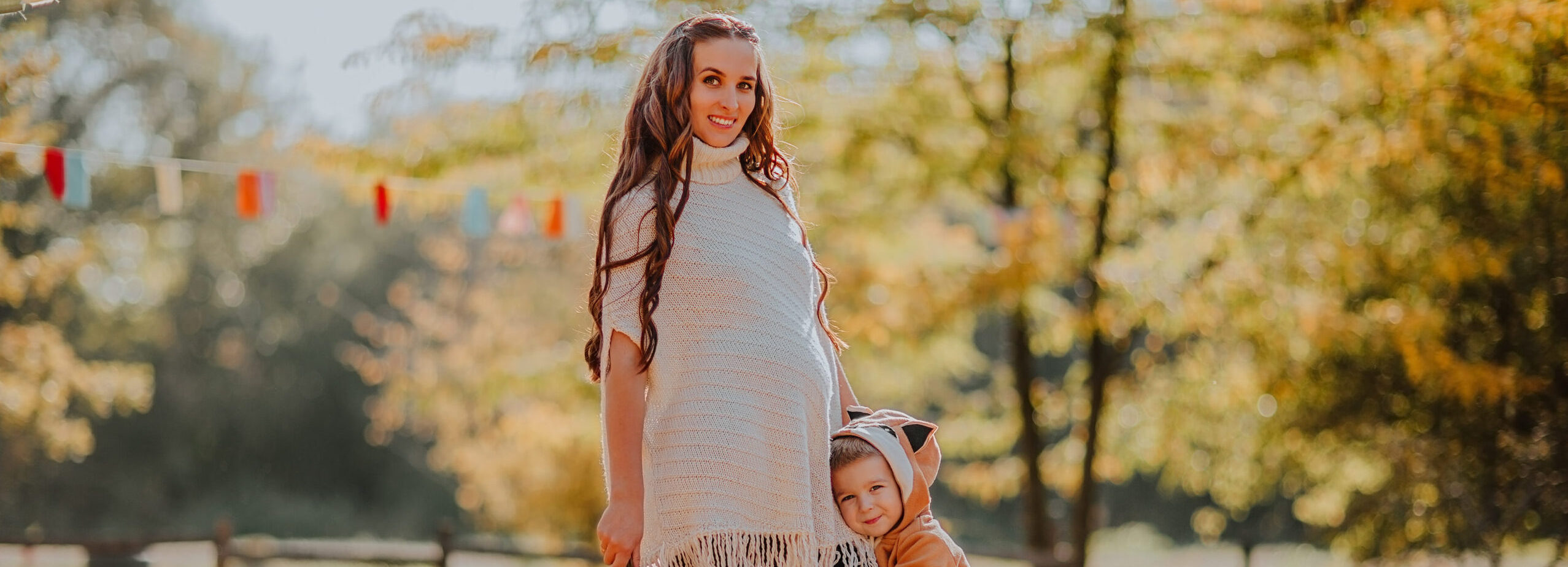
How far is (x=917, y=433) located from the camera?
208cm

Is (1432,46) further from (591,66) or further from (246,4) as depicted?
(246,4)

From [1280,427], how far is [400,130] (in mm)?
5160

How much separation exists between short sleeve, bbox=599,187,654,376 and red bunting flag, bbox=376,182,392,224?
14.7 ft

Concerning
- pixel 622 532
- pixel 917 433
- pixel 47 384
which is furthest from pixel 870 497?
pixel 47 384

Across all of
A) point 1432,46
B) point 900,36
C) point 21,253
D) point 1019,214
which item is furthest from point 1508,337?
point 21,253

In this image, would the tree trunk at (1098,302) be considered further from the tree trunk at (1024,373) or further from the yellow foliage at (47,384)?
the yellow foliage at (47,384)

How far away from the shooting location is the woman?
1904mm

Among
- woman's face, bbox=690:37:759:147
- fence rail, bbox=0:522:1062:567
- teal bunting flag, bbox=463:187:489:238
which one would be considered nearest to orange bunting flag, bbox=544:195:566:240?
teal bunting flag, bbox=463:187:489:238

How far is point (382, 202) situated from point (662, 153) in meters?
4.52

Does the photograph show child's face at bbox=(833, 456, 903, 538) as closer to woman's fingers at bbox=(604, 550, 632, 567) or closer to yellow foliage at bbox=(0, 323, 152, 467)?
woman's fingers at bbox=(604, 550, 632, 567)

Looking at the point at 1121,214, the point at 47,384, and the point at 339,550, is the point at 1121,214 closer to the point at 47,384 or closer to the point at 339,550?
the point at 339,550

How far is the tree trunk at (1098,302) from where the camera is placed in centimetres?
607

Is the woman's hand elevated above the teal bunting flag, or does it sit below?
below

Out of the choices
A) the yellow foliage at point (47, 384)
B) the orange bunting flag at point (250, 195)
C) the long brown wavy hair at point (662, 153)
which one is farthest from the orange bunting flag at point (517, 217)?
the long brown wavy hair at point (662, 153)
